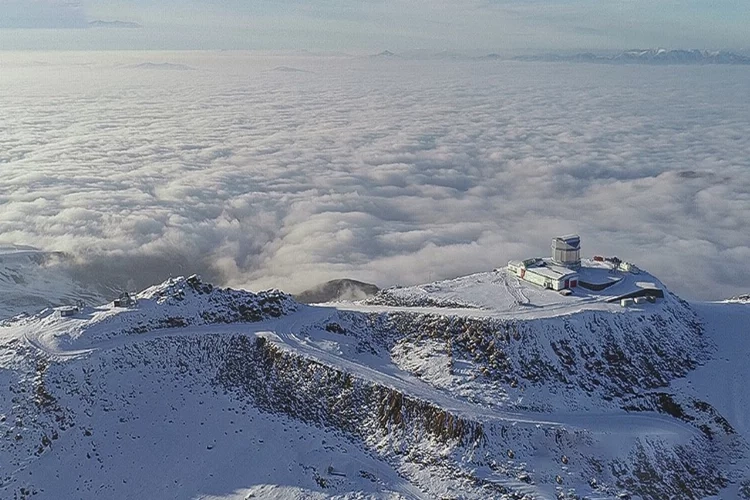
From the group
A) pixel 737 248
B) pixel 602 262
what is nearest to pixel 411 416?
pixel 602 262

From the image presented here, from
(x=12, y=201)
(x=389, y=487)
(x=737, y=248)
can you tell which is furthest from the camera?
(x=12, y=201)

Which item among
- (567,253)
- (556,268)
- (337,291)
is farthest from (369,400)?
(337,291)

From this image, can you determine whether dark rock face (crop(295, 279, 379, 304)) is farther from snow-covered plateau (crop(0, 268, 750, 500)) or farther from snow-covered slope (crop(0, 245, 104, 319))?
snow-covered slope (crop(0, 245, 104, 319))

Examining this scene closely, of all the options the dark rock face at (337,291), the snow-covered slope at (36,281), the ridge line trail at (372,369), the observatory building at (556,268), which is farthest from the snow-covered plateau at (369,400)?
the snow-covered slope at (36,281)

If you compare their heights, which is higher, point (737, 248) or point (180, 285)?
point (180, 285)

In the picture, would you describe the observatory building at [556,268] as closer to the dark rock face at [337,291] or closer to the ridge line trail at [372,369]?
the ridge line trail at [372,369]

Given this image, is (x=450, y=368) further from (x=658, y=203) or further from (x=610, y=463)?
(x=658, y=203)

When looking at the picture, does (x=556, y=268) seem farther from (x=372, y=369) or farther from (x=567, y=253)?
(x=372, y=369)
